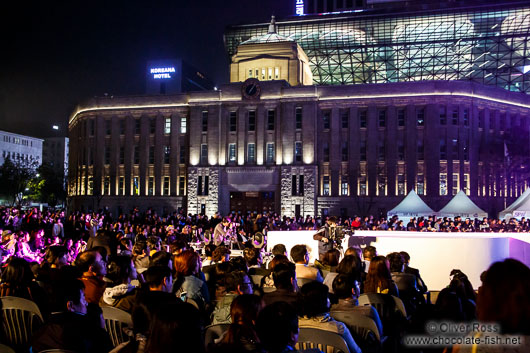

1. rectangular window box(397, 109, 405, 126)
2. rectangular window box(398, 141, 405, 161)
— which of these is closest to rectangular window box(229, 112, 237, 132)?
rectangular window box(397, 109, 405, 126)

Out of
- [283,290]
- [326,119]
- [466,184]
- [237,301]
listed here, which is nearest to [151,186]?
[326,119]

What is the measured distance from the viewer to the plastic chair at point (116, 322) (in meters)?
5.59

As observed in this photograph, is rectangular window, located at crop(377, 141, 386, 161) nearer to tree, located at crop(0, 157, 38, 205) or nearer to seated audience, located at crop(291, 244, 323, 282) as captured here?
seated audience, located at crop(291, 244, 323, 282)

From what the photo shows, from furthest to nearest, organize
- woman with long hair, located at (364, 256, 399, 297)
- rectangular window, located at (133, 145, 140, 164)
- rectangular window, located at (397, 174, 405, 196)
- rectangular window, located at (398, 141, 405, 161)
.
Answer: rectangular window, located at (133, 145, 140, 164)
rectangular window, located at (398, 141, 405, 161)
rectangular window, located at (397, 174, 405, 196)
woman with long hair, located at (364, 256, 399, 297)

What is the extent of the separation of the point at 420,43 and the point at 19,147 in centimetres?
10537

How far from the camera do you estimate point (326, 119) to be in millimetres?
53812

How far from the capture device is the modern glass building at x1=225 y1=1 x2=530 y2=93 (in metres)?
71.8

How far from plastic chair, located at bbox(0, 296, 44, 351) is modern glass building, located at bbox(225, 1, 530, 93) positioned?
75.3 m

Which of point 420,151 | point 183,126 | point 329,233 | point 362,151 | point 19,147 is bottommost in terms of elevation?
point 329,233

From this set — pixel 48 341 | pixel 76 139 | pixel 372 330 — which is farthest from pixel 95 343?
pixel 76 139

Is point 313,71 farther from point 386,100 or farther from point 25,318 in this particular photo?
point 25,318

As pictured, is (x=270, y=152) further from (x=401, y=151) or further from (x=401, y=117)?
(x=401, y=117)

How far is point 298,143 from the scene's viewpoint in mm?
52875

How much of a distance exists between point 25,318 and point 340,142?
48.5 metres
